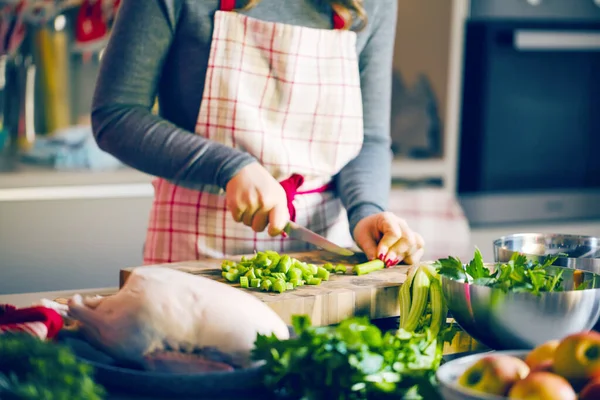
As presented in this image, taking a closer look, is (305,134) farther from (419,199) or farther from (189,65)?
(419,199)

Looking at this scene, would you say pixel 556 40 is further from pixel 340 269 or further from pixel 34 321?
pixel 34 321

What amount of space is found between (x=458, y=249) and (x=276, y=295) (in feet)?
5.76

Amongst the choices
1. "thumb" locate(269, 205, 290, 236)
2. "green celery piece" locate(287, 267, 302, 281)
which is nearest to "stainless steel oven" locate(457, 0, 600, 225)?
"thumb" locate(269, 205, 290, 236)

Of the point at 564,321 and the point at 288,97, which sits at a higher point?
the point at 288,97

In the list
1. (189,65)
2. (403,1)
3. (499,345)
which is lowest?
(499,345)

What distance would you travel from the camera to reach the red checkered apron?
1451 millimetres

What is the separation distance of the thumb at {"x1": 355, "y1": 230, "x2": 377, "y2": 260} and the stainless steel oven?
1545 millimetres

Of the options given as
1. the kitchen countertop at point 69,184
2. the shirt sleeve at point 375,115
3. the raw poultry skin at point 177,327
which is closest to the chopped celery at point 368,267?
the shirt sleeve at point 375,115

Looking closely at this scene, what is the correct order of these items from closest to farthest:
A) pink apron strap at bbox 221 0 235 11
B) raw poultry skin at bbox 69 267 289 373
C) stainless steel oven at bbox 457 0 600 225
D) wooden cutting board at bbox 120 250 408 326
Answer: raw poultry skin at bbox 69 267 289 373, wooden cutting board at bbox 120 250 408 326, pink apron strap at bbox 221 0 235 11, stainless steel oven at bbox 457 0 600 225

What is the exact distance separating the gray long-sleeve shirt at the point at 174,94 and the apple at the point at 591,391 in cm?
72

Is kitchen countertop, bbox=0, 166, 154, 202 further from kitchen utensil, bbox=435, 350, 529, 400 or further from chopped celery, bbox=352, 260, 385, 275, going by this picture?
kitchen utensil, bbox=435, 350, 529, 400

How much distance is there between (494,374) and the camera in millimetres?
741

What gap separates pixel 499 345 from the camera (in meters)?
0.96

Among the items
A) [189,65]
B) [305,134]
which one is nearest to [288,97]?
[305,134]
